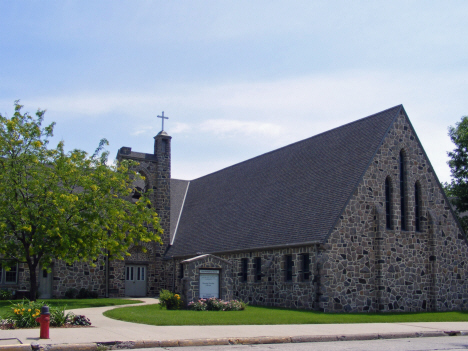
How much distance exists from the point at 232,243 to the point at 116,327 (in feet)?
50.1

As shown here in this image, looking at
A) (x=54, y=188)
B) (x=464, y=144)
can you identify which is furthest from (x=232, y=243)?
(x=464, y=144)

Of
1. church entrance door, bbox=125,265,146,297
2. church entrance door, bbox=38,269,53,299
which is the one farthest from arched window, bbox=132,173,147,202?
church entrance door, bbox=38,269,53,299

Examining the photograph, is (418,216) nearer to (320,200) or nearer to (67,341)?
(320,200)

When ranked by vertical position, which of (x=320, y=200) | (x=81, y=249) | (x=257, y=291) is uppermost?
(x=320, y=200)

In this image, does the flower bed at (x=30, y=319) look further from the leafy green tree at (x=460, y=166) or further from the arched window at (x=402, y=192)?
the leafy green tree at (x=460, y=166)

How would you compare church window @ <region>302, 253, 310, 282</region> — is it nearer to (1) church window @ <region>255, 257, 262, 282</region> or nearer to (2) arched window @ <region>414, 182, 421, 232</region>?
(1) church window @ <region>255, 257, 262, 282</region>

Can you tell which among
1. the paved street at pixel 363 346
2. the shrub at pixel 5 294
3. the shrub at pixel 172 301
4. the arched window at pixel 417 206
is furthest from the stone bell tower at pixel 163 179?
the paved street at pixel 363 346

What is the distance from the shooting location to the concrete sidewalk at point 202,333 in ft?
41.9

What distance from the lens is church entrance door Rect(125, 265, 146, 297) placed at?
123 ft

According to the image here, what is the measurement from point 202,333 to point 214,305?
27.9 feet

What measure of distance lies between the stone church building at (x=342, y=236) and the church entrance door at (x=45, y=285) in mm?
62

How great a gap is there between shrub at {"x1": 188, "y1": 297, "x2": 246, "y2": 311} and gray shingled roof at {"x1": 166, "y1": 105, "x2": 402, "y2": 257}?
4.37 meters

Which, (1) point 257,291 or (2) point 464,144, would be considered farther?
(2) point 464,144

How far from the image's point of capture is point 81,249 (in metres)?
25.5
